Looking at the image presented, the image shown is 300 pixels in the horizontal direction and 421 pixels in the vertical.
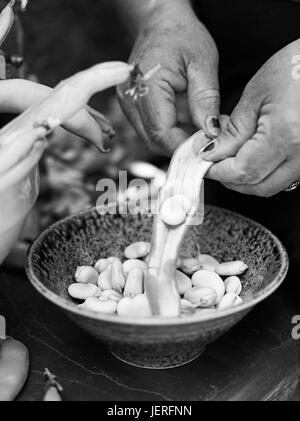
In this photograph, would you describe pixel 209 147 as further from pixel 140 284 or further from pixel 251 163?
pixel 140 284

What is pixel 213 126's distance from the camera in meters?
0.92

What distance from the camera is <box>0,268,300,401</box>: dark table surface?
80 cm

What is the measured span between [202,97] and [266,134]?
0.64 ft

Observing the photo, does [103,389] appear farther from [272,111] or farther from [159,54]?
[159,54]

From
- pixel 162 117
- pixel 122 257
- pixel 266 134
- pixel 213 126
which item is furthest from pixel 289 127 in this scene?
pixel 122 257

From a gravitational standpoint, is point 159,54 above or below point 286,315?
above

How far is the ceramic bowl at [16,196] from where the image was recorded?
2.32 ft

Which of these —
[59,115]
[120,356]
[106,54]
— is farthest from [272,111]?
[106,54]

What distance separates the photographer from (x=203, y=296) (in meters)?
0.83

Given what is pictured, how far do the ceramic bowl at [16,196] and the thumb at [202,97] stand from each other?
0.99 ft

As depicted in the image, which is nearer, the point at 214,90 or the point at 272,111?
the point at 272,111

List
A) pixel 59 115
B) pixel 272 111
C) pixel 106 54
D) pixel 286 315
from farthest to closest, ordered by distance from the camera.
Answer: pixel 106 54 < pixel 286 315 < pixel 272 111 < pixel 59 115

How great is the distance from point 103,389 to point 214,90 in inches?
19.9

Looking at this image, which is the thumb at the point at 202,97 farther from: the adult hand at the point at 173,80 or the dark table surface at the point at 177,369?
the dark table surface at the point at 177,369
